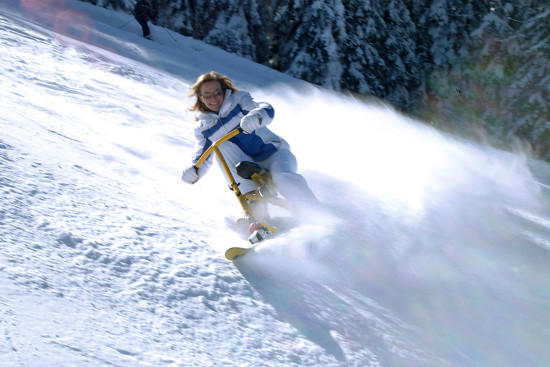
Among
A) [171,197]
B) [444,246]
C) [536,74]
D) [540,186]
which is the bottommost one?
[171,197]

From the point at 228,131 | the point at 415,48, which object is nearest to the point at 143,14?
the point at 228,131

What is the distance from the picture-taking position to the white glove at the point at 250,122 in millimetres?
4133

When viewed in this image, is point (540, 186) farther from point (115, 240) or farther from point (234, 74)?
point (115, 240)

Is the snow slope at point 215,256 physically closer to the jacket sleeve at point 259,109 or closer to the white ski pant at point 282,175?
A: the white ski pant at point 282,175

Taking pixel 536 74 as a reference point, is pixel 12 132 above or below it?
below

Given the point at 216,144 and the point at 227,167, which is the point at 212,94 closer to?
the point at 216,144

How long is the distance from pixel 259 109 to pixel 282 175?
22.1 inches

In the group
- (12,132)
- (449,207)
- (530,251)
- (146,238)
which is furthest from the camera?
(449,207)

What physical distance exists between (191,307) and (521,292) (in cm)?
295

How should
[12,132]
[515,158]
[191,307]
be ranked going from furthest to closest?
[515,158] < [12,132] < [191,307]

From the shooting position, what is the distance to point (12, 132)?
163 inches

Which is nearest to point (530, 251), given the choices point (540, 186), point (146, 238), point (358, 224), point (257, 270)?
point (358, 224)

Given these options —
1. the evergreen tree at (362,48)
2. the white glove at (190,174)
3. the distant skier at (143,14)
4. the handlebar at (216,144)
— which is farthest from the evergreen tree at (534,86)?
the white glove at (190,174)

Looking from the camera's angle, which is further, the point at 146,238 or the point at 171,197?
the point at 171,197
